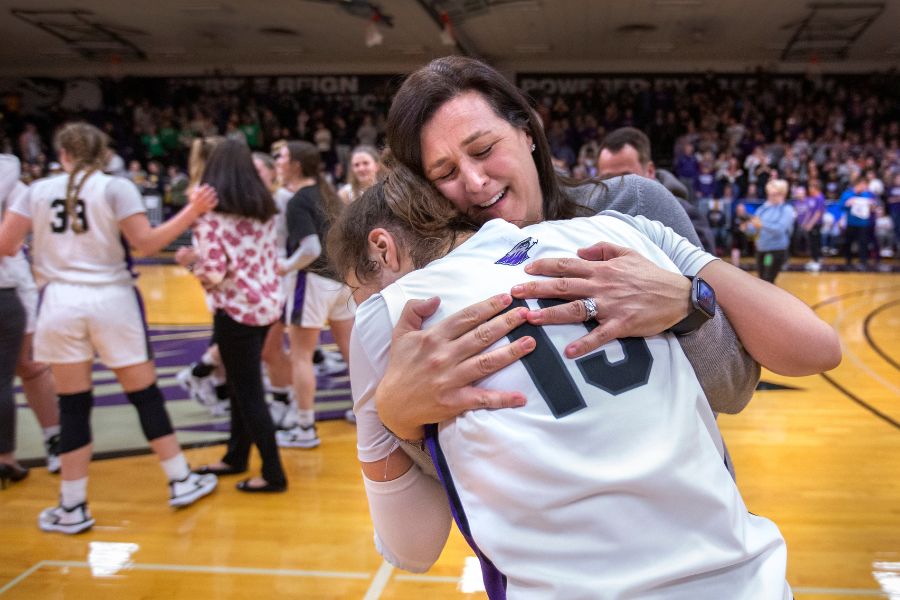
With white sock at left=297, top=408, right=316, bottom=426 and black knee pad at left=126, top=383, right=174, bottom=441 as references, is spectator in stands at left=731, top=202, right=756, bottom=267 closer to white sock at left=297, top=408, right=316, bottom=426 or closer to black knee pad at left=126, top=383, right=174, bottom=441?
white sock at left=297, top=408, right=316, bottom=426

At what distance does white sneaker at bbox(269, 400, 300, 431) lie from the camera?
4.48 metres

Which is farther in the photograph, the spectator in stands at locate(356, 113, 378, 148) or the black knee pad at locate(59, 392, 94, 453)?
the spectator in stands at locate(356, 113, 378, 148)

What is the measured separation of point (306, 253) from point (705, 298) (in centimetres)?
330

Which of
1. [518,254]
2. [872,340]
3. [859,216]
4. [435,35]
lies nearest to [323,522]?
[518,254]

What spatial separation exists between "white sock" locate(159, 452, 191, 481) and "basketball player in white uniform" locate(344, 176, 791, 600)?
9.04ft

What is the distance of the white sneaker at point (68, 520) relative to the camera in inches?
125

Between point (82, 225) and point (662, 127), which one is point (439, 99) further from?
point (662, 127)

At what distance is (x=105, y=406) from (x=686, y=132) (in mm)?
16127

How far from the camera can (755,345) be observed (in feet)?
3.44

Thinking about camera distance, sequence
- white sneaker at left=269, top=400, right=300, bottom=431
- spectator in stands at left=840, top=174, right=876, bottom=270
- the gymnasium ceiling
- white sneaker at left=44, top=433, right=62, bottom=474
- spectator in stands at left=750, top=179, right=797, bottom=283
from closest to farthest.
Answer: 1. white sneaker at left=44, top=433, right=62, bottom=474
2. white sneaker at left=269, top=400, right=300, bottom=431
3. spectator in stands at left=750, top=179, right=797, bottom=283
4. spectator in stands at left=840, top=174, right=876, bottom=270
5. the gymnasium ceiling

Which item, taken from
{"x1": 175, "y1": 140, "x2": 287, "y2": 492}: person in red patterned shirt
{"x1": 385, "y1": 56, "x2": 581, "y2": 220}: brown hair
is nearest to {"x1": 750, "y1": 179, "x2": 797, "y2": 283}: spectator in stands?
{"x1": 175, "y1": 140, "x2": 287, "y2": 492}: person in red patterned shirt

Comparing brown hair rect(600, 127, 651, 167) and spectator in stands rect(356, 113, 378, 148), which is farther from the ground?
spectator in stands rect(356, 113, 378, 148)

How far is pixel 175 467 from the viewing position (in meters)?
3.40

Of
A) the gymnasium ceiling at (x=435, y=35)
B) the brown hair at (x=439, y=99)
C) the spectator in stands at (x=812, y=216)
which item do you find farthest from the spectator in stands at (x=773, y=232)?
the gymnasium ceiling at (x=435, y=35)
